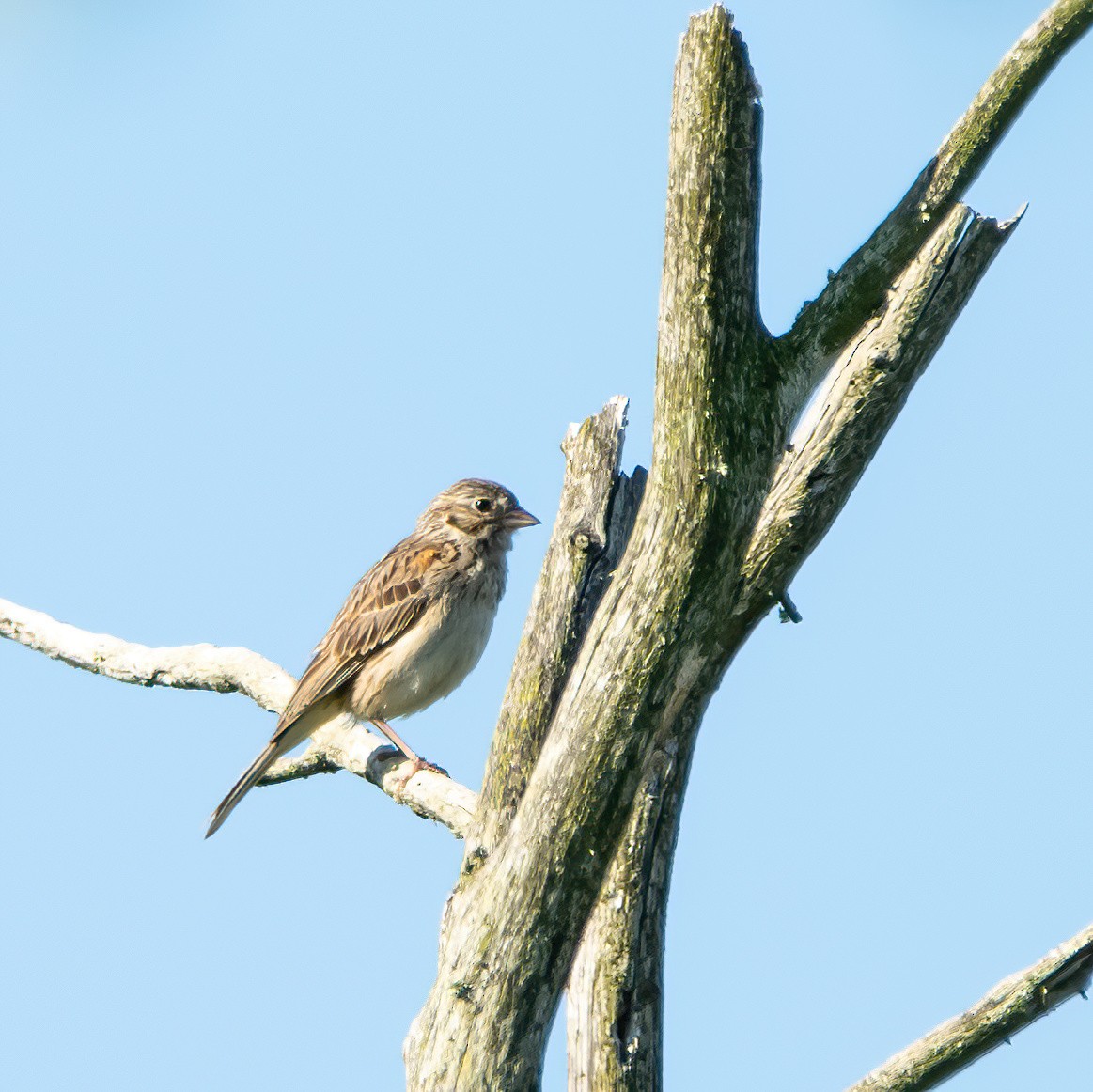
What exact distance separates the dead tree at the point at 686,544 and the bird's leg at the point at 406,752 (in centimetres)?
205

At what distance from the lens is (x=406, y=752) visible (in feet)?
25.1

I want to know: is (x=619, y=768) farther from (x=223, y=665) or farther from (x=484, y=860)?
(x=223, y=665)

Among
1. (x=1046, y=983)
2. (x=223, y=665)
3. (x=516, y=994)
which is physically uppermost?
(x=223, y=665)

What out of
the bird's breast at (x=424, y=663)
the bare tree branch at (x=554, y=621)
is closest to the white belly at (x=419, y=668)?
the bird's breast at (x=424, y=663)

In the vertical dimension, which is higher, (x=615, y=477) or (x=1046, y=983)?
(x=615, y=477)

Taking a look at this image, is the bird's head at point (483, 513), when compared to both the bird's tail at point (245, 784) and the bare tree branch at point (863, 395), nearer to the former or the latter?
the bird's tail at point (245, 784)

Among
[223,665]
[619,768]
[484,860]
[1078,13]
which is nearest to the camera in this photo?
[1078,13]

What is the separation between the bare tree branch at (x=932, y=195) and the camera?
4.59m

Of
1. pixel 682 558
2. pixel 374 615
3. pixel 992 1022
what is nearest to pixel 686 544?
pixel 682 558

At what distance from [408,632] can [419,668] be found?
0.29 metres

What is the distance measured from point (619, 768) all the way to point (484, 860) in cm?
71

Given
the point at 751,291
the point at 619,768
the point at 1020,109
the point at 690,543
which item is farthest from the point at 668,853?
the point at 1020,109

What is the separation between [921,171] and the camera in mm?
4766

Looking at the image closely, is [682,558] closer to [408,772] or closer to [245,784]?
[408,772]
